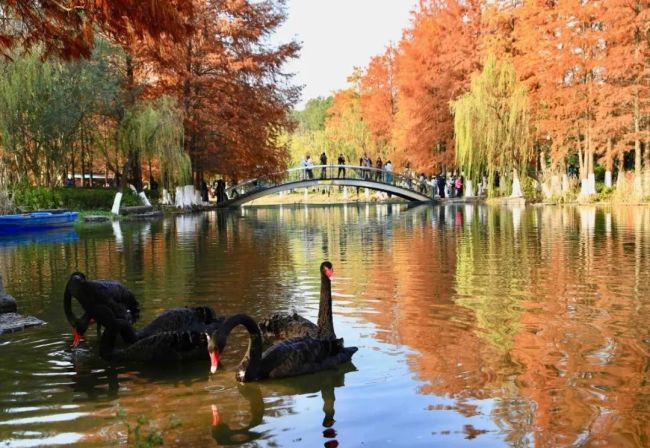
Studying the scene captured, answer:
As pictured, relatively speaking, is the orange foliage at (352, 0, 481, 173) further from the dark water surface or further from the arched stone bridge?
the dark water surface

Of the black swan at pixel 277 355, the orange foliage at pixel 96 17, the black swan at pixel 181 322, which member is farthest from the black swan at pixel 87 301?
the orange foliage at pixel 96 17

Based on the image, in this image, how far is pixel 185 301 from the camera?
11250 mm

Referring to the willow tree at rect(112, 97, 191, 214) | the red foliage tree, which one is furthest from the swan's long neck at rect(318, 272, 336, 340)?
the red foliage tree

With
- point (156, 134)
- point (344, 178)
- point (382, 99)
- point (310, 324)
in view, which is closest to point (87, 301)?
point (310, 324)

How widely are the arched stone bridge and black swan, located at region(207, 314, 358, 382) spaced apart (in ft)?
121

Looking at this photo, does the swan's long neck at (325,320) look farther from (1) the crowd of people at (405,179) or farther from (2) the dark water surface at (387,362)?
(1) the crowd of people at (405,179)

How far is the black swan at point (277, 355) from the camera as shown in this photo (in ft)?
22.1

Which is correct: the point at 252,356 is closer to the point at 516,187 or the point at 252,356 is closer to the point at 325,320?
the point at 325,320

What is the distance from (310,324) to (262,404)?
2069mm

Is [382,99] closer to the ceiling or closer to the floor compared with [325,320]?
closer to the ceiling

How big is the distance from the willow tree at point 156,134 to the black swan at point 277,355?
27902mm

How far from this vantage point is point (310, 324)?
8469 mm

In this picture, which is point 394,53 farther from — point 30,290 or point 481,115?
point 30,290

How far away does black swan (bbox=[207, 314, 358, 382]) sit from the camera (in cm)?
673
